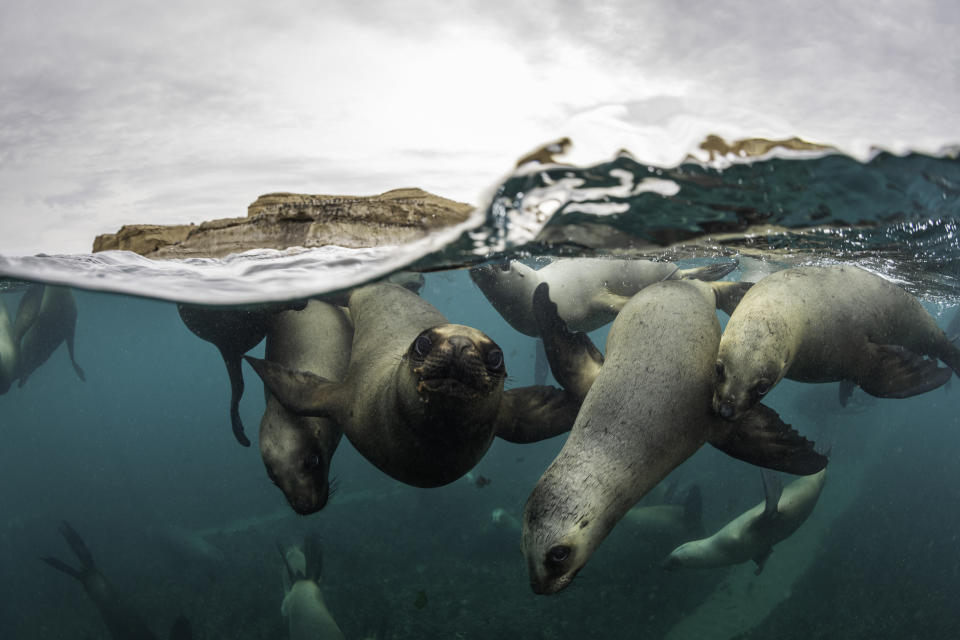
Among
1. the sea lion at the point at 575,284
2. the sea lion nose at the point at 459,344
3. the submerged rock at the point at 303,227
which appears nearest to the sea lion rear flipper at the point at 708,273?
the sea lion at the point at 575,284

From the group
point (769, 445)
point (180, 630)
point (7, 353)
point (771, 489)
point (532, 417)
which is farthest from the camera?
point (7, 353)

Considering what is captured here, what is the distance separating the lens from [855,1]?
124 inches

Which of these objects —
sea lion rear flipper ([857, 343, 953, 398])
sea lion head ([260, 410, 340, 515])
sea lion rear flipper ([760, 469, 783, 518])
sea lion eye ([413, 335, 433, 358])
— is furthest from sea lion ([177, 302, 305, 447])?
sea lion rear flipper ([760, 469, 783, 518])

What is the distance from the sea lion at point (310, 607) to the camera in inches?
253

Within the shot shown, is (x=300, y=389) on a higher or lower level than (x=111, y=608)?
higher

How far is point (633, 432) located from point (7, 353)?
47.1 ft

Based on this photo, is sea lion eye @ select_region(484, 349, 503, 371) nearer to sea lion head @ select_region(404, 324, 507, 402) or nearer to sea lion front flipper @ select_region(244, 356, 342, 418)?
sea lion head @ select_region(404, 324, 507, 402)

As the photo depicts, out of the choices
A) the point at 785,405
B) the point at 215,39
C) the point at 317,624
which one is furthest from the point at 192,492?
the point at 785,405

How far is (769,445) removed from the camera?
341cm

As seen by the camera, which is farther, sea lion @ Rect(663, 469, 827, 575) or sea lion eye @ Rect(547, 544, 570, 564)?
sea lion @ Rect(663, 469, 827, 575)

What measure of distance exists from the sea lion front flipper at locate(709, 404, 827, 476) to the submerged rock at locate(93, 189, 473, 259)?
2.75 meters

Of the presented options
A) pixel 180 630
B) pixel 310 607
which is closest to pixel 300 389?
pixel 310 607

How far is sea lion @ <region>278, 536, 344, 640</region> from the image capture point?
21.1ft

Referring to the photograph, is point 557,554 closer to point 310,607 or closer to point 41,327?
point 310,607
